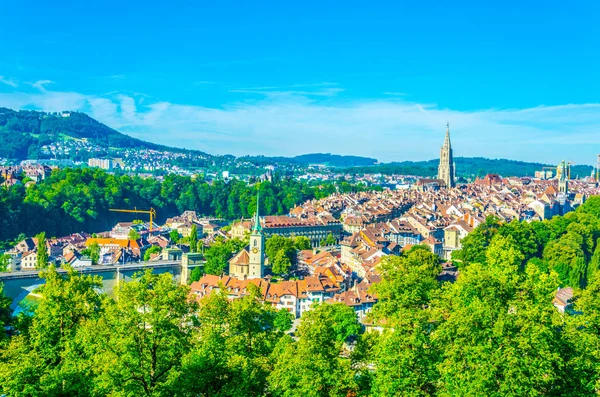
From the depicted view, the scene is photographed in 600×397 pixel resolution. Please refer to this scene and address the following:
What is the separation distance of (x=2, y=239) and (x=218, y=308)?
52.7m

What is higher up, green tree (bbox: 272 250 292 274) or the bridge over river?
green tree (bbox: 272 250 292 274)

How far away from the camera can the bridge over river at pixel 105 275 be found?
1539 inches

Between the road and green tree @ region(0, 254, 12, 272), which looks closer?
the road

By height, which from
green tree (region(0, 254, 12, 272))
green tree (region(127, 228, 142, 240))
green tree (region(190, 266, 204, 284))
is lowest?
green tree (region(190, 266, 204, 284))

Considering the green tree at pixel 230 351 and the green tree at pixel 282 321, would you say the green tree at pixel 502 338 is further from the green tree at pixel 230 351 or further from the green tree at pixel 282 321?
the green tree at pixel 282 321

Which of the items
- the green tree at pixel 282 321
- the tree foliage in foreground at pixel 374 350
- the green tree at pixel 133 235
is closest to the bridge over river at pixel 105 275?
the green tree at pixel 282 321

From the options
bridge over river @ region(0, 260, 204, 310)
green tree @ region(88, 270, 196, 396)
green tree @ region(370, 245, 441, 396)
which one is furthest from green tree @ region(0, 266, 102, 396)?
bridge over river @ region(0, 260, 204, 310)

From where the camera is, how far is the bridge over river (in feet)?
128

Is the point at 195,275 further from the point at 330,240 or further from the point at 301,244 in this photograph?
the point at 330,240

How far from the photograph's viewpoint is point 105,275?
43.4 meters

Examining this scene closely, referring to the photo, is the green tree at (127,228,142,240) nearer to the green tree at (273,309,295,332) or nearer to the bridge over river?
the bridge over river

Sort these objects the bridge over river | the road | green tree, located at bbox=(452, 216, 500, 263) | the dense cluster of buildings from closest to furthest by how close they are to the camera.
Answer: the dense cluster of buildings
the bridge over river
the road
green tree, located at bbox=(452, 216, 500, 263)

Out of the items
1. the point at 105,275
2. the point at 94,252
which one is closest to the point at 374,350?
the point at 105,275

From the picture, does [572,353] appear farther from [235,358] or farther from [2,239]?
[2,239]
